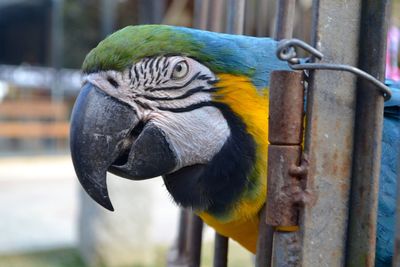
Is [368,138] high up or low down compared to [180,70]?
down

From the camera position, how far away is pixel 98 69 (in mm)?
1119

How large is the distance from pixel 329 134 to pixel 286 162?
0.24ft

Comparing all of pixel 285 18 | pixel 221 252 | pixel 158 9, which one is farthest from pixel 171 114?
pixel 158 9

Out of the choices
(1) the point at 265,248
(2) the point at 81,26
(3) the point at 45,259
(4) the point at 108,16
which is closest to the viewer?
(1) the point at 265,248

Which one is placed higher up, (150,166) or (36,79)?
(36,79)

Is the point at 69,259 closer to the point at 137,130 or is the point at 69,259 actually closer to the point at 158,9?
the point at 137,130

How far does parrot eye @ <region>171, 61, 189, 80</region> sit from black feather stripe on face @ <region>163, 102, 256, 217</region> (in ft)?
0.28

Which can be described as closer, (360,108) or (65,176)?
(360,108)

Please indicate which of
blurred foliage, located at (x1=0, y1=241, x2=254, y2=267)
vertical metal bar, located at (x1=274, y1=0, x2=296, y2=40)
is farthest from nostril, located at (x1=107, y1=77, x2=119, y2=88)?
blurred foliage, located at (x1=0, y1=241, x2=254, y2=267)

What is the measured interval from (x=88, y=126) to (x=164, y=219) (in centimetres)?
421

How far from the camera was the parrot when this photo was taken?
3.62 feet

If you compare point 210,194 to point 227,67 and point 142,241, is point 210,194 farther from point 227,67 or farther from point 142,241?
point 142,241

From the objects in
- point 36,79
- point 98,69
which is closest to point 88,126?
point 98,69

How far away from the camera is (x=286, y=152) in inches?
31.2
